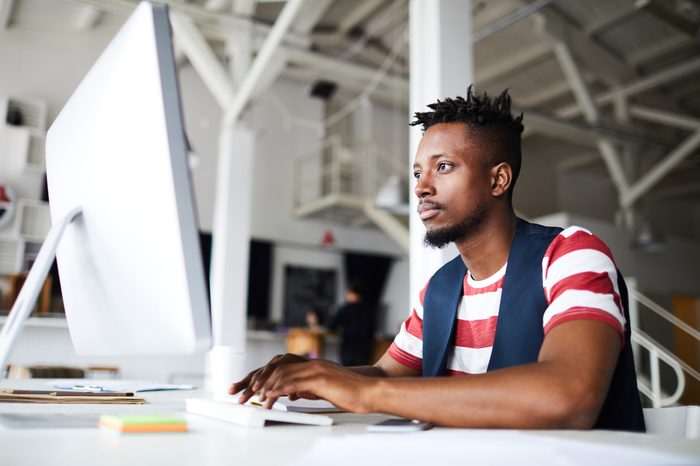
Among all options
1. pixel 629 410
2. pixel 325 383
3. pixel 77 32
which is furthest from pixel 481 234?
pixel 77 32

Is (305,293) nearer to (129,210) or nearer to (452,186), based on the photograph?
(452,186)

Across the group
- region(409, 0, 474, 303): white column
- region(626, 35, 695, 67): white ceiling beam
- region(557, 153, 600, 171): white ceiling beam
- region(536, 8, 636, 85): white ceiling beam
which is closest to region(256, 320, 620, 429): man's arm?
region(409, 0, 474, 303): white column

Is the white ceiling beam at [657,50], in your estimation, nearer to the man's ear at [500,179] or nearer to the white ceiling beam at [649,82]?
the white ceiling beam at [649,82]

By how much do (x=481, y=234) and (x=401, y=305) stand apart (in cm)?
878

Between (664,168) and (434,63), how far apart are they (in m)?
6.46

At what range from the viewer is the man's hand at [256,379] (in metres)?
1.00

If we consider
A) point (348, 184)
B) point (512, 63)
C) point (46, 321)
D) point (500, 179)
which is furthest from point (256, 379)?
point (348, 184)

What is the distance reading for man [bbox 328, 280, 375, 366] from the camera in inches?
266

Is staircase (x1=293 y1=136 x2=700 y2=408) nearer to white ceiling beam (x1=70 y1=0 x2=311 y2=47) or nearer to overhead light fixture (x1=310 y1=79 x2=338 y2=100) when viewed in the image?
overhead light fixture (x1=310 y1=79 x2=338 y2=100)

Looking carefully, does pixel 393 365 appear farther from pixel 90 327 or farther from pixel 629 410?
pixel 90 327

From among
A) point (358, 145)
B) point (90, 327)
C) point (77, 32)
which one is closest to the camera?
point (90, 327)

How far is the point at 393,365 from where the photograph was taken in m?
1.53

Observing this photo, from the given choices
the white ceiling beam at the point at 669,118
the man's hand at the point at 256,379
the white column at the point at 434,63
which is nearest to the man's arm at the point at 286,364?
the man's hand at the point at 256,379

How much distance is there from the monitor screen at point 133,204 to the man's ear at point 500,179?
86 centimetres
